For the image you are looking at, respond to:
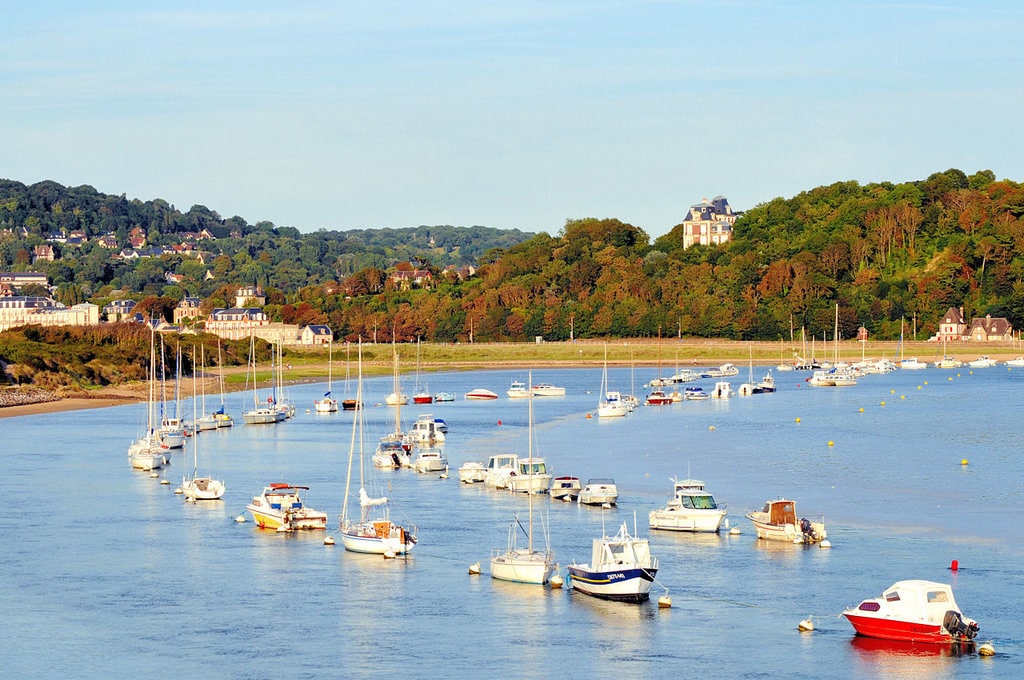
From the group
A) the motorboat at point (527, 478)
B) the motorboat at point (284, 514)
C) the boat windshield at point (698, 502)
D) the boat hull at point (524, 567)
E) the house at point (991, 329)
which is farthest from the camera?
the house at point (991, 329)

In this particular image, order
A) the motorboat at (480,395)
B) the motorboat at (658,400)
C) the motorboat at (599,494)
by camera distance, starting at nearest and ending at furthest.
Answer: the motorboat at (599,494)
the motorboat at (658,400)
the motorboat at (480,395)

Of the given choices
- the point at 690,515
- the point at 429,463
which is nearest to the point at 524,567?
the point at 690,515

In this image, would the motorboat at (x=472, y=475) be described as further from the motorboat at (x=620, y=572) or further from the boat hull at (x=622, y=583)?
the boat hull at (x=622, y=583)

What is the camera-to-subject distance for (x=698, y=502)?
50.7m

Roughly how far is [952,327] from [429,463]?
13454cm

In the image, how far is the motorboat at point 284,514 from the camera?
173 ft

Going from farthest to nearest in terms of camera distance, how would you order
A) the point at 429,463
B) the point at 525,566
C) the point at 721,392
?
the point at 721,392
the point at 429,463
the point at 525,566

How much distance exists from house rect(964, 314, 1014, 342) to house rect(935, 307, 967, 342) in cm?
144

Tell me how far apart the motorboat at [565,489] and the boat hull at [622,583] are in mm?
17976

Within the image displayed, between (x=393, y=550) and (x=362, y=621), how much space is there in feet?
27.0

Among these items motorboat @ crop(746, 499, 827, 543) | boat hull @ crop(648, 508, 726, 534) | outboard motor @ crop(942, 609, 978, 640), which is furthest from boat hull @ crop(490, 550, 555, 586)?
outboard motor @ crop(942, 609, 978, 640)

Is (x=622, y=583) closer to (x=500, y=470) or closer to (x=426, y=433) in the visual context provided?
(x=500, y=470)

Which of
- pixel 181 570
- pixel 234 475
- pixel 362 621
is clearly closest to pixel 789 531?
pixel 362 621

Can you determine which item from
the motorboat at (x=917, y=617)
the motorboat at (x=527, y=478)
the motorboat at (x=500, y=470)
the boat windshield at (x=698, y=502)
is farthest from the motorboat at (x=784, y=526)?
the motorboat at (x=500, y=470)
